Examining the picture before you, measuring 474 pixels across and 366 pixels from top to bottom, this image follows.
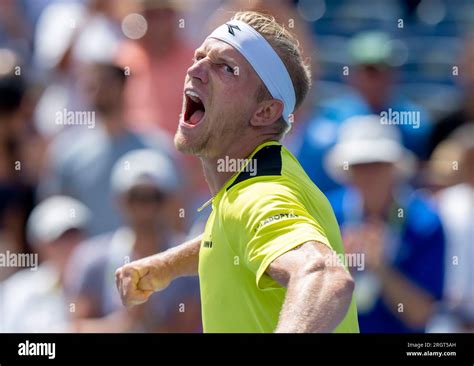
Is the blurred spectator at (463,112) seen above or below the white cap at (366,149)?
above

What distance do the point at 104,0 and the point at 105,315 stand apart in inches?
80.3

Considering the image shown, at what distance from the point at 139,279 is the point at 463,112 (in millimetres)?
2762

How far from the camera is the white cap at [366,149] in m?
5.44

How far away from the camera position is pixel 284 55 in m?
3.87

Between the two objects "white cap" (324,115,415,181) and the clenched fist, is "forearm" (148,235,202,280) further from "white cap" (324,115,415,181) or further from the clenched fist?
"white cap" (324,115,415,181)

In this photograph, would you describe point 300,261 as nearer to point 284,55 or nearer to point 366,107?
point 284,55

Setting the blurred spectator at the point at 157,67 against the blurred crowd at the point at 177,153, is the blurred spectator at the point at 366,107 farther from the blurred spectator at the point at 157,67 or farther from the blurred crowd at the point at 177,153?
the blurred spectator at the point at 157,67

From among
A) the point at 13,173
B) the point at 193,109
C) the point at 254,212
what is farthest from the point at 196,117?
the point at 13,173

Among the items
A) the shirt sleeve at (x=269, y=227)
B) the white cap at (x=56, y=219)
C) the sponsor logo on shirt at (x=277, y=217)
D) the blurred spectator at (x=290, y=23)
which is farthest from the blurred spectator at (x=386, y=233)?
the sponsor logo on shirt at (x=277, y=217)

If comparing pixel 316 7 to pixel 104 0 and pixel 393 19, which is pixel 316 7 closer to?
pixel 393 19
